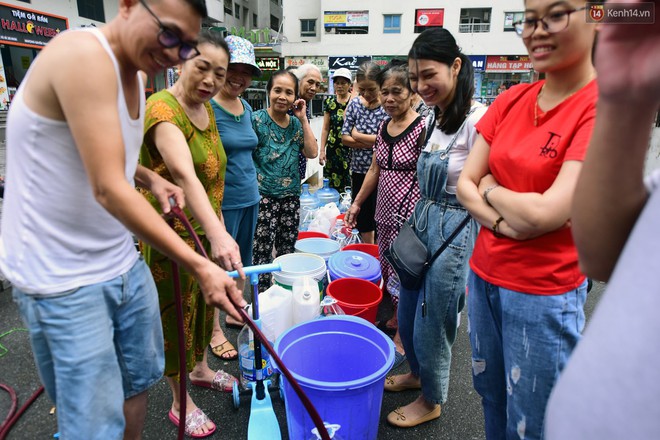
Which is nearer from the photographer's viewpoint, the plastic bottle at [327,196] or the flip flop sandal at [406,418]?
the flip flop sandal at [406,418]

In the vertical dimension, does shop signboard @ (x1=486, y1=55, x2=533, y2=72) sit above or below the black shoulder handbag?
above

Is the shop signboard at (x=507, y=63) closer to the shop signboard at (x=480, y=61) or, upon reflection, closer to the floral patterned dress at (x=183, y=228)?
the shop signboard at (x=480, y=61)

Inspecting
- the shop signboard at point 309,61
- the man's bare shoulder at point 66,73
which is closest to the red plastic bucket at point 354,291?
the man's bare shoulder at point 66,73

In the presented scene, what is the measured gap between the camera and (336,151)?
5078mm

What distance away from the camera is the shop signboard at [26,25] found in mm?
12484

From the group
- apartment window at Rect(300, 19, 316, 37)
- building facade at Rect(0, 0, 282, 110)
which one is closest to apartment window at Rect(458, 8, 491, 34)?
apartment window at Rect(300, 19, 316, 37)

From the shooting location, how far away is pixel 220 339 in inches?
113

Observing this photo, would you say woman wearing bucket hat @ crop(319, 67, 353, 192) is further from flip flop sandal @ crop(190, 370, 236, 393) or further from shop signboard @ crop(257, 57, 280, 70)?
shop signboard @ crop(257, 57, 280, 70)

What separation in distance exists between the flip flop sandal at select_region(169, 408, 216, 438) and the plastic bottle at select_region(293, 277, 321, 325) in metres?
0.75

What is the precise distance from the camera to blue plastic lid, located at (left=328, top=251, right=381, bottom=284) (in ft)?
9.83

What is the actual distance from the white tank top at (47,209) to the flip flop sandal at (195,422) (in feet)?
4.03

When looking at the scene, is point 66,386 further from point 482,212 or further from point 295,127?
point 295,127

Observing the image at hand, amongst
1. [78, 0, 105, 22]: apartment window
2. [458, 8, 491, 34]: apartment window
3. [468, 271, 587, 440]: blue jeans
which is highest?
[458, 8, 491, 34]: apartment window

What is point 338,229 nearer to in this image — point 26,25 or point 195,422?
point 195,422
